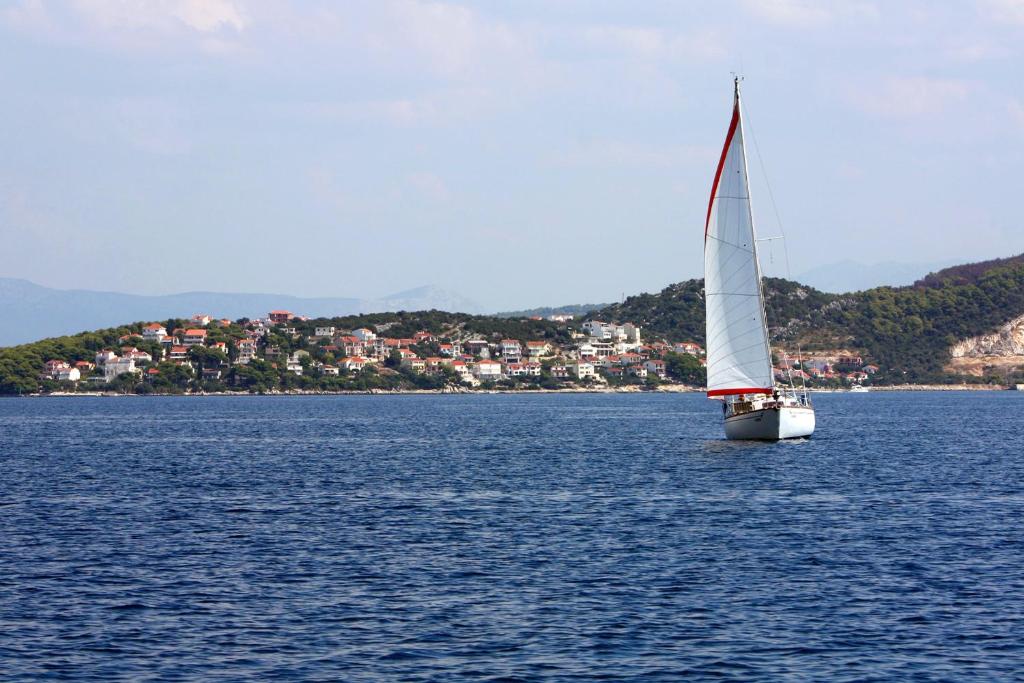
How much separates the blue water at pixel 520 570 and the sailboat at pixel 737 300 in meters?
3.95

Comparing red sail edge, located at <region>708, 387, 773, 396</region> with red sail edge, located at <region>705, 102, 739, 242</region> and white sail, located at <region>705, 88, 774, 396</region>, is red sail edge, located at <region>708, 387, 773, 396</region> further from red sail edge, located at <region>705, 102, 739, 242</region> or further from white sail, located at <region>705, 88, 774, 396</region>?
red sail edge, located at <region>705, 102, 739, 242</region>

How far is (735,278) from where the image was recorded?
72.2 m

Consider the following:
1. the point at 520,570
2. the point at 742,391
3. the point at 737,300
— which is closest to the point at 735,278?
the point at 737,300

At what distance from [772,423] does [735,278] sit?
864 centimetres

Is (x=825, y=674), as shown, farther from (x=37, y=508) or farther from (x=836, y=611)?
(x=37, y=508)

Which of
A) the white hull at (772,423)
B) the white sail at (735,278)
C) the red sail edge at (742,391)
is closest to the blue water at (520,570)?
the white hull at (772,423)

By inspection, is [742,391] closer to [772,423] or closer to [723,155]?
[772,423]

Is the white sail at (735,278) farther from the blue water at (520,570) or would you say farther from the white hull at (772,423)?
the blue water at (520,570)

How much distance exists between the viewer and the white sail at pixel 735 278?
71875mm

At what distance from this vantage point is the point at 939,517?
45.2 metres

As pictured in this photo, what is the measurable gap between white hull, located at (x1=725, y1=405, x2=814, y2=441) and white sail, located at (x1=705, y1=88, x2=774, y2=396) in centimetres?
155

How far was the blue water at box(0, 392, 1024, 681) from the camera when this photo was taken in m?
25.4

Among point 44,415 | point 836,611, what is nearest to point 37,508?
point 836,611

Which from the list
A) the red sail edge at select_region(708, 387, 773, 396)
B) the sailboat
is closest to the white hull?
the sailboat
